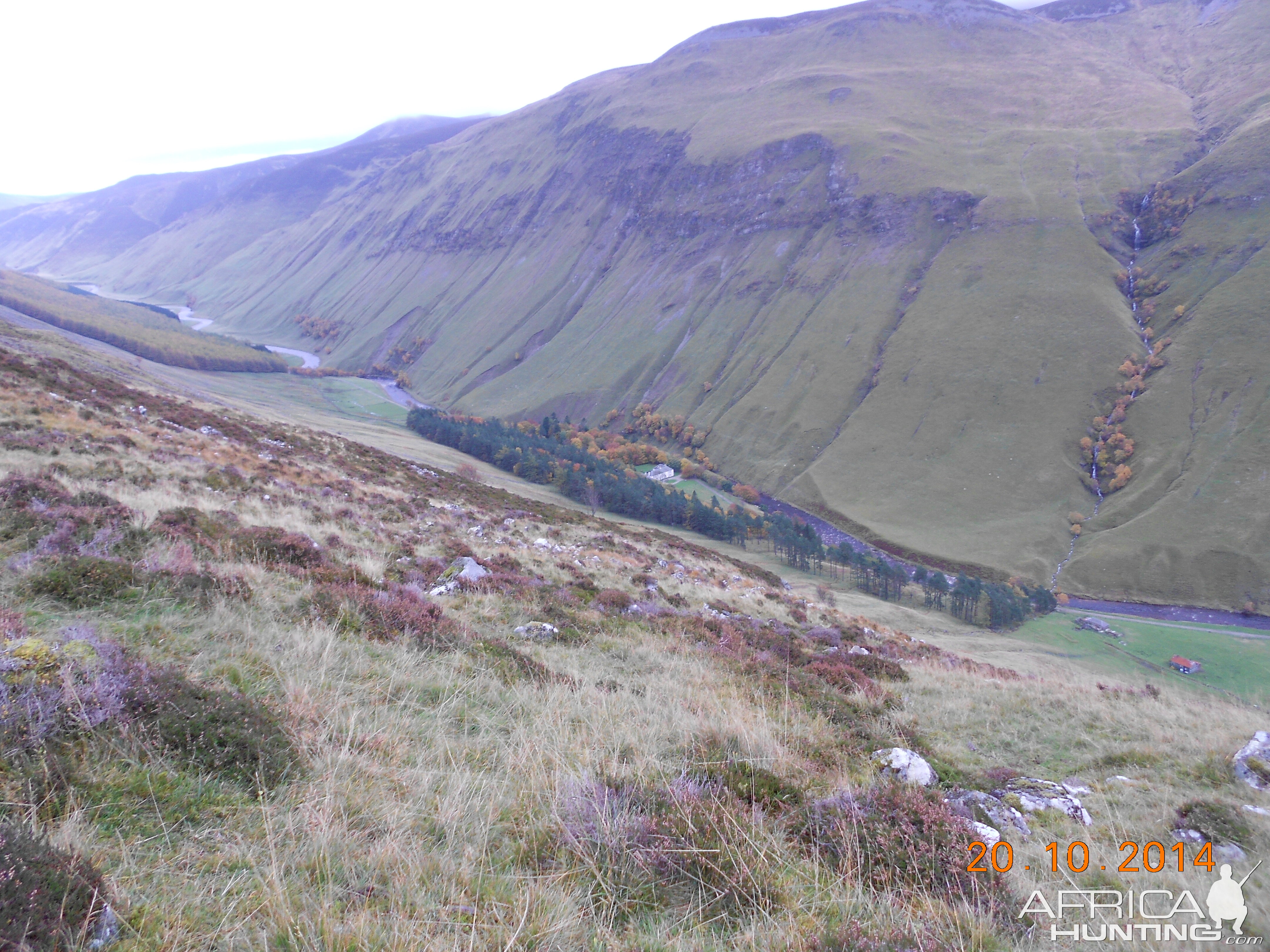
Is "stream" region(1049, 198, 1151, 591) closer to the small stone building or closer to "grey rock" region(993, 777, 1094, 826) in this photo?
Result: the small stone building

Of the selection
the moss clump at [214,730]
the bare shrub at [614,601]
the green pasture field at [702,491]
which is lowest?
the green pasture field at [702,491]

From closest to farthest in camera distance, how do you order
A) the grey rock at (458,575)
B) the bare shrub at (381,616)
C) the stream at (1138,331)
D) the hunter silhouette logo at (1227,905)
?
the hunter silhouette logo at (1227,905) → the bare shrub at (381,616) → the grey rock at (458,575) → the stream at (1138,331)

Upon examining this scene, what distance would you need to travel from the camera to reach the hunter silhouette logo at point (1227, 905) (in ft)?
12.6

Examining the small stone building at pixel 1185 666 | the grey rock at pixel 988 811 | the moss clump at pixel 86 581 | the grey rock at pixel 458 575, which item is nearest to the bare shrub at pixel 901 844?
the grey rock at pixel 988 811

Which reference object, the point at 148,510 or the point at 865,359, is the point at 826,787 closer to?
the point at 148,510

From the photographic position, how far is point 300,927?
286 cm

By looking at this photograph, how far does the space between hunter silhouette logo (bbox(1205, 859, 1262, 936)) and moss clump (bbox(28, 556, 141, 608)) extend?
10.4 meters

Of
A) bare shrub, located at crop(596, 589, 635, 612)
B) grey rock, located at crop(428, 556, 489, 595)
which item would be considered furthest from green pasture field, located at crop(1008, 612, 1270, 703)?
grey rock, located at crop(428, 556, 489, 595)

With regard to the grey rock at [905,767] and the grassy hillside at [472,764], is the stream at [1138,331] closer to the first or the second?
the grassy hillside at [472,764]

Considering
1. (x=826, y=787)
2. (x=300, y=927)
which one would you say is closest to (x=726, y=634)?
(x=826, y=787)

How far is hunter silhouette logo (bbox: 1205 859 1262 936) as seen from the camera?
12.6 feet

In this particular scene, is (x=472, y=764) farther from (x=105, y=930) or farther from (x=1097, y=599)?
(x=1097, y=599)

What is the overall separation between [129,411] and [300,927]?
33.8 metres

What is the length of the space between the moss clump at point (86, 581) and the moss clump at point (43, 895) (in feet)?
15.7
